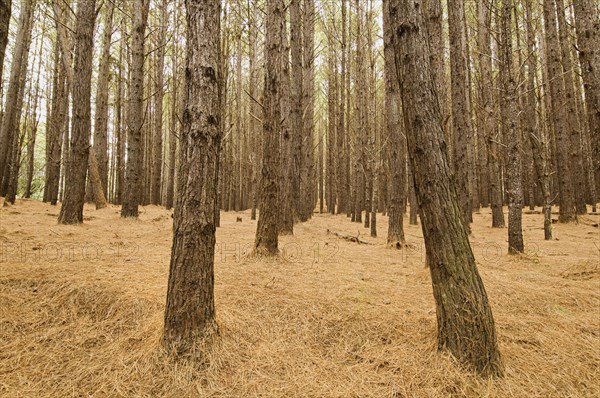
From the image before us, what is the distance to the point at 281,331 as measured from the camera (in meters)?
2.51

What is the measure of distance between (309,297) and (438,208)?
1580mm

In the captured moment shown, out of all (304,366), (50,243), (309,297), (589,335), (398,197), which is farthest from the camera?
(398,197)

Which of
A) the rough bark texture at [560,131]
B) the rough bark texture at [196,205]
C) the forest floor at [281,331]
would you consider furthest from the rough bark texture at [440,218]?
the rough bark texture at [560,131]

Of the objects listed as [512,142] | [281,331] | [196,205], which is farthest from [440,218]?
[512,142]

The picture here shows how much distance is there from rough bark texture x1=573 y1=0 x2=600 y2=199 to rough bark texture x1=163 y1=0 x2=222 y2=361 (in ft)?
17.6

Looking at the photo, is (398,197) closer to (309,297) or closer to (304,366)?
(309,297)

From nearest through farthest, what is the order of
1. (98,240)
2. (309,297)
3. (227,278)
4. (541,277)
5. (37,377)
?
(37,377), (309,297), (227,278), (541,277), (98,240)

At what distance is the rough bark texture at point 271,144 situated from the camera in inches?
192

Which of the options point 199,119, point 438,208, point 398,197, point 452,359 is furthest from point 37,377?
point 398,197

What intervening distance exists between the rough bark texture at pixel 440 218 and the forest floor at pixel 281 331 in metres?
0.18

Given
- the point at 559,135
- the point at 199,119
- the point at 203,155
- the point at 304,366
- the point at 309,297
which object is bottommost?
the point at 304,366

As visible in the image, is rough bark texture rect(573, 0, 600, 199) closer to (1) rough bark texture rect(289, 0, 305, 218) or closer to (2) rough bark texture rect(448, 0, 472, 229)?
(2) rough bark texture rect(448, 0, 472, 229)

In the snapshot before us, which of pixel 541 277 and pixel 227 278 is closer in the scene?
pixel 227 278

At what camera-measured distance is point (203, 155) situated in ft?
7.14
